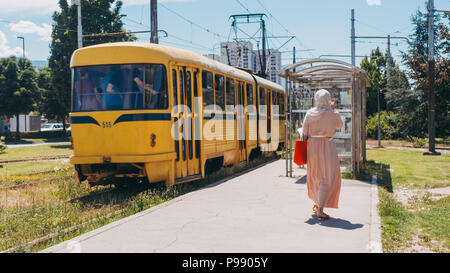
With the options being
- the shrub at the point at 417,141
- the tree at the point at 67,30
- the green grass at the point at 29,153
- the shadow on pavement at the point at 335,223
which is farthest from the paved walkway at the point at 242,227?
the tree at the point at 67,30

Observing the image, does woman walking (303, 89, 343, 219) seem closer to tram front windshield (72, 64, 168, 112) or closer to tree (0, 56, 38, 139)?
tram front windshield (72, 64, 168, 112)

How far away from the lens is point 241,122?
610 inches

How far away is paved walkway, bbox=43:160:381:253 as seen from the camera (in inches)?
233

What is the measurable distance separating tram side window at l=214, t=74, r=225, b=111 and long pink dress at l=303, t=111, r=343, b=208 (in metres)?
5.77

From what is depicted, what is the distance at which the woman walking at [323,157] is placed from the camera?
7.41m

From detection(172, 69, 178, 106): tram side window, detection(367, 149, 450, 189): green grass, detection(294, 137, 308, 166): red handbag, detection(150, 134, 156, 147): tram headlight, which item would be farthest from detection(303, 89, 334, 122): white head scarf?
detection(367, 149, 450, 189): green grass

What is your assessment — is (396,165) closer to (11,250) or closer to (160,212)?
(160,212)

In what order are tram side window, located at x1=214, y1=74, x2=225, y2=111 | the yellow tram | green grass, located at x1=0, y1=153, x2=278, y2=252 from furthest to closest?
tram side window, located at x1=214, y1=74, x2=225, y2=111 → the yellow tram → green grass, located at x1=0, y1=153, x2=278, y2=252

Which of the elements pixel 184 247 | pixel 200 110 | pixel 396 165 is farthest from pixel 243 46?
pixel 184 247

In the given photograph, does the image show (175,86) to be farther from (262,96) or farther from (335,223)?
(262,96)

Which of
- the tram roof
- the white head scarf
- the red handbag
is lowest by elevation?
the red handbag

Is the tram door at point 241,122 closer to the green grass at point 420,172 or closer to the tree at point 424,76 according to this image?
the green grass at point 420,172

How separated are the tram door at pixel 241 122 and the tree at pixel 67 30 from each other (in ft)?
73.4
